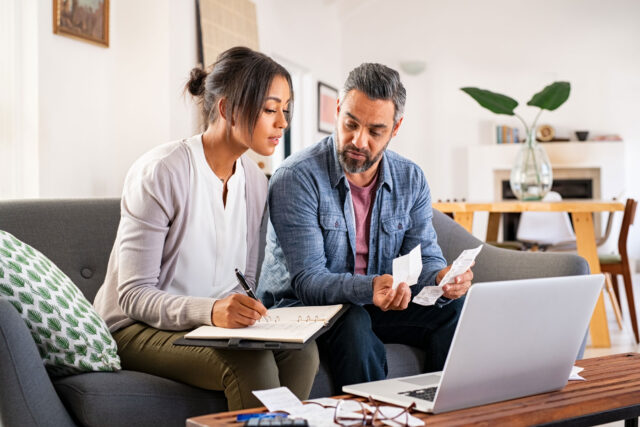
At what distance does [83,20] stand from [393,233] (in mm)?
2707

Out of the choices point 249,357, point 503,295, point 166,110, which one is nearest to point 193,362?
point 249,357

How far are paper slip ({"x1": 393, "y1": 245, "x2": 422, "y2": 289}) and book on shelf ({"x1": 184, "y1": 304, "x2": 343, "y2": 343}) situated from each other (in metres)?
0.16

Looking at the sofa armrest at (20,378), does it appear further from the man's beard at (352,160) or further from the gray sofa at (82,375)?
the man's beard at (352,160)

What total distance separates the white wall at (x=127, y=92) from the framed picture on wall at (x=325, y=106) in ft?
8.31

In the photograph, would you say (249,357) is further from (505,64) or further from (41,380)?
(505,64)

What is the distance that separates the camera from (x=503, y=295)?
1203mm

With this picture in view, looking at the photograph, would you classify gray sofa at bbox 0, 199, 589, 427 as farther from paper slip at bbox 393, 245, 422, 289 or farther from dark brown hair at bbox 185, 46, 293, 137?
dark brown hair at bbox 185, 46, 293, 137

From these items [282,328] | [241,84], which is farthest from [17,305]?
[241,84]

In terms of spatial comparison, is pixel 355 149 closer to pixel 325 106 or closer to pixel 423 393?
pixel 423 393

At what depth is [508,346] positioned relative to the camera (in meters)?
1.26

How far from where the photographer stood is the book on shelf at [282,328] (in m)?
1.45

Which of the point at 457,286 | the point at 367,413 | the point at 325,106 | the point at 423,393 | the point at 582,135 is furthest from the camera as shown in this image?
the point at 582,135

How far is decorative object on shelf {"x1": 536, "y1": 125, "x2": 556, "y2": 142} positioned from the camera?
8.01m

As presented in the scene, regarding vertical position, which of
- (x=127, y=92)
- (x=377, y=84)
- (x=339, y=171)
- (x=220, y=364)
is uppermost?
(x=127, y=92)
